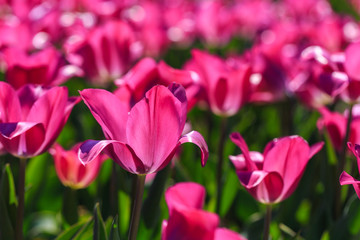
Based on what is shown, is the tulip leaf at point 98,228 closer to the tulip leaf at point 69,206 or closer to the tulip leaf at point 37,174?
the tulip leaf at point 69,206

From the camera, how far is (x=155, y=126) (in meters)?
0.89

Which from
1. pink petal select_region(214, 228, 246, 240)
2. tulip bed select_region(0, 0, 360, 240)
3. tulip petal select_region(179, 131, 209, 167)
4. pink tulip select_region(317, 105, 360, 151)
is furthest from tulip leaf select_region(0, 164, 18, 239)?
pink tulip select_region(317, 105, 360, 151)

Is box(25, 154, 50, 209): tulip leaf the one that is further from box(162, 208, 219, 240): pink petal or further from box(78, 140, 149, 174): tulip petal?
box(162, 208, 219, 240): pink petal

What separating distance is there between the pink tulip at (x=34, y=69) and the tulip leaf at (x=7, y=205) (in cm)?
28

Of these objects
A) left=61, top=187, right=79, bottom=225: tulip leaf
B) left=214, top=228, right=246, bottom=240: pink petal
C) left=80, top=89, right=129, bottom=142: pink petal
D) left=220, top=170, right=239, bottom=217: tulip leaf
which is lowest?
left=220, top=170, right=239, bottom=217: tulip leaf

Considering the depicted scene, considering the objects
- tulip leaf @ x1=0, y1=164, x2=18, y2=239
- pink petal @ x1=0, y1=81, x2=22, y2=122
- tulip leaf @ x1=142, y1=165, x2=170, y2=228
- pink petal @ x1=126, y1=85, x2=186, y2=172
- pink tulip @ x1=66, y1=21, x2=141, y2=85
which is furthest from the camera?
pink tulip @ x1=66, y1=21, x2=141, y2=85

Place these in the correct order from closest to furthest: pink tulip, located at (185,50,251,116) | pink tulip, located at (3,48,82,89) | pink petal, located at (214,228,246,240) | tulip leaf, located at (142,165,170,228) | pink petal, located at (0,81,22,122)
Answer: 1. pink petal, located at (214,228,246,240)
2. pink petal, located at (0,81,22,122)
3. tulip leaf, located at (142,165,170,228)
4. pink tulip, located at (3,48,82,89)
5. pink tulip, located at (185,50,251,116)

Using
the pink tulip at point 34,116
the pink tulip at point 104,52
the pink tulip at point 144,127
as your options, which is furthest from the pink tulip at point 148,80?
the pink tulip at point 104,52

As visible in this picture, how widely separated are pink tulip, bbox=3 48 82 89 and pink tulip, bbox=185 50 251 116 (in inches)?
13.1

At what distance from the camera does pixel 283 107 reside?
2.11m

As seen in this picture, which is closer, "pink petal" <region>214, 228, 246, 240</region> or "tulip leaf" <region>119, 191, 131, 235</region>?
"pink petal" <region>214, 228, 246, 240</region>

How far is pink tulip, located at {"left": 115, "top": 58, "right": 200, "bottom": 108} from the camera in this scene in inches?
45.9

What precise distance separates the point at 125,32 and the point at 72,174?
0.64m

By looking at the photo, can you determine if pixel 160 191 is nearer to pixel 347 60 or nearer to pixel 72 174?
pixel 72 174
